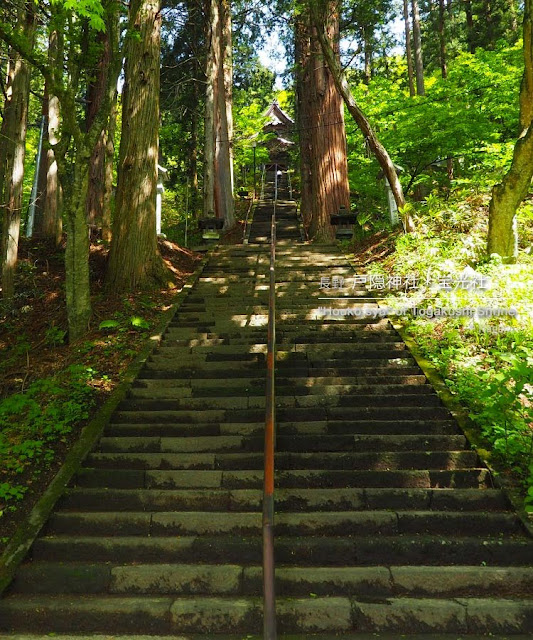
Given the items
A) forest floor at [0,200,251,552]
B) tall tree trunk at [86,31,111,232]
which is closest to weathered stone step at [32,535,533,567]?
forest floor at [0,200,251,552]

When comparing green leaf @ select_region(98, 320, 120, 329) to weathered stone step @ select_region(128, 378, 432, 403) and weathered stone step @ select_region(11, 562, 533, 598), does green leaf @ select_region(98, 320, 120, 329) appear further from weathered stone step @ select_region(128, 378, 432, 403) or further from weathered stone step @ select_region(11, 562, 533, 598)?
weathered stone step @ select_region(11, 562, 533, 598)

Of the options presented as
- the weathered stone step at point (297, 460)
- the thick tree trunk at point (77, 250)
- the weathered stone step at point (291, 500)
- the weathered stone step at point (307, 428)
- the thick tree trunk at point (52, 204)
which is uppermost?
the thick tree trunk at point (52, 204)

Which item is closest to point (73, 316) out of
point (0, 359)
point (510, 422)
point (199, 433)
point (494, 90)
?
point (0, 359)

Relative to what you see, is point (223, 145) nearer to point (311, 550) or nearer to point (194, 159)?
point (194, 159)

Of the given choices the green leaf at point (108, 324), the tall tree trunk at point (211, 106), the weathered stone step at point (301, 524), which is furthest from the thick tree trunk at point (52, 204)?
the weathered stone step at point (301, 524)

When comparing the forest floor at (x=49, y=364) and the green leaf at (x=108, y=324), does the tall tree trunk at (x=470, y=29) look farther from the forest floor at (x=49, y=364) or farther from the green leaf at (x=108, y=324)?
the green leaf at (x=108, y=324)

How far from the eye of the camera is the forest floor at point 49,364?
13.9 ft

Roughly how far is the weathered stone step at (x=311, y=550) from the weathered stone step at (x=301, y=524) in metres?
0.09

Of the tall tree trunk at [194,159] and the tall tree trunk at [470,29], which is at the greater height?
the tall tree trunk at [470,29]

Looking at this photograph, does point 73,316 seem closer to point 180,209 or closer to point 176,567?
point 176,567

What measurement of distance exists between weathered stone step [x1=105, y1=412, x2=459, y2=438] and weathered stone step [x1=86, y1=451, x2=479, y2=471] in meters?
0.36

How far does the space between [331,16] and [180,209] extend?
39.1ft

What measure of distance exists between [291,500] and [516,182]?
→ 5775mm

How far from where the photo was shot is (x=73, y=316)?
21.9 feet
